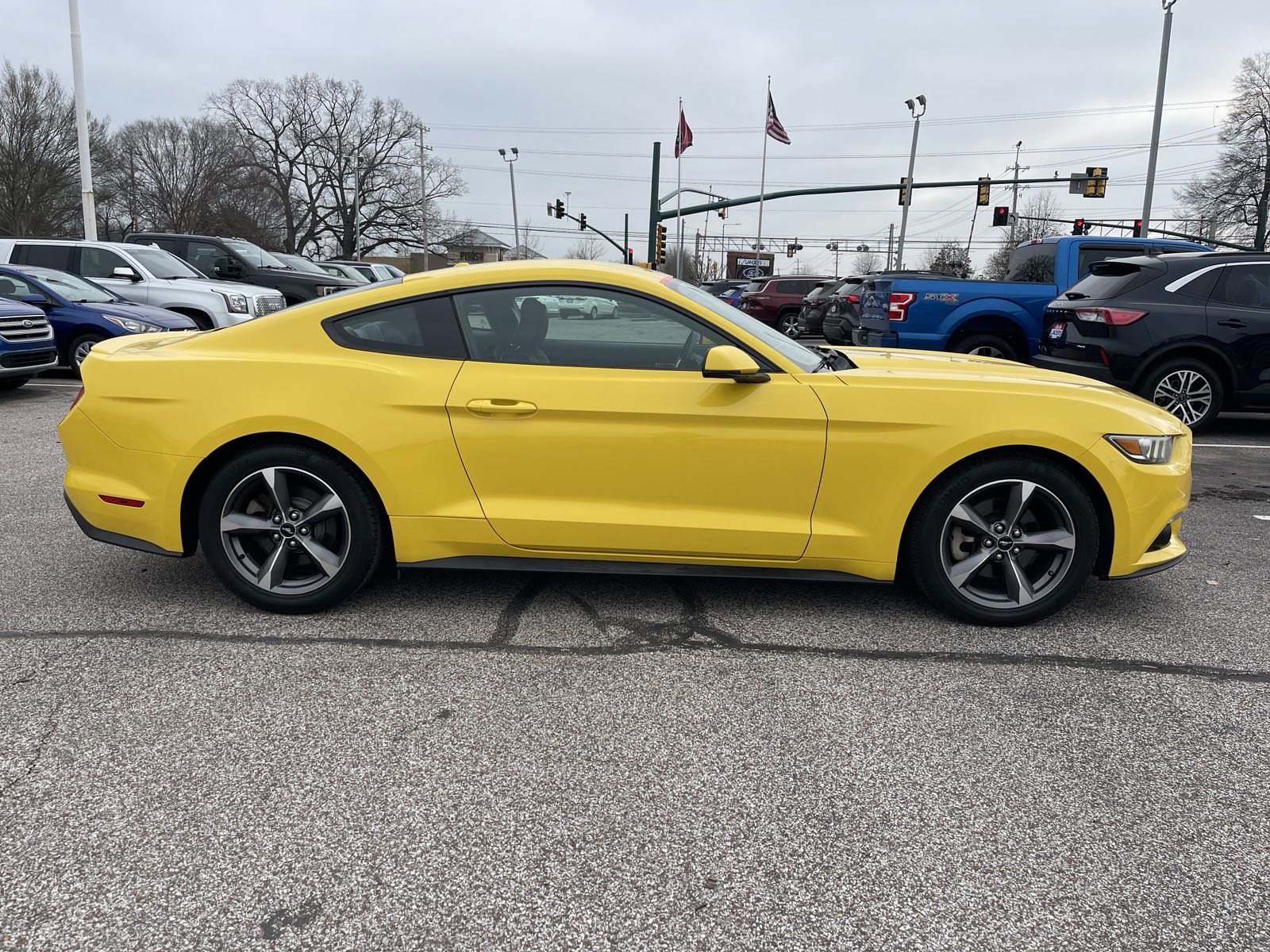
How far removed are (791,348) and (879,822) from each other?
2183mm

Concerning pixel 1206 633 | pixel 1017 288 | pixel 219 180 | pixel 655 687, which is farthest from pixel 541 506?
pixel 219 180

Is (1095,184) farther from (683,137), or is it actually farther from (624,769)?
(624,769)

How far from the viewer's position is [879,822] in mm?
2441

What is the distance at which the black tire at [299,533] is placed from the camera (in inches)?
145

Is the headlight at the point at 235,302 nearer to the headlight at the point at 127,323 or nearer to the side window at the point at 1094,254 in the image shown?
the headlight at the point at 127,323

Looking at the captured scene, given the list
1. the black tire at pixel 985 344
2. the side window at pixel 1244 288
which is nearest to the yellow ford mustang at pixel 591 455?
the side window at pixel 1244 288

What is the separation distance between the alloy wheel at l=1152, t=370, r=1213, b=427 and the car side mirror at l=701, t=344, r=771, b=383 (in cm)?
622

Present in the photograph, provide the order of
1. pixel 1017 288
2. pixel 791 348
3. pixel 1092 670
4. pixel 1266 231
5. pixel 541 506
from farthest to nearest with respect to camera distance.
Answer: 1. pixel 1266 231
2. pixel 1017 288
3. pixel 791 348
4. pixel 541 506
5. pixel 1092 670

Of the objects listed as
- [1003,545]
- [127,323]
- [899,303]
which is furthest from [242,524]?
[127,323]

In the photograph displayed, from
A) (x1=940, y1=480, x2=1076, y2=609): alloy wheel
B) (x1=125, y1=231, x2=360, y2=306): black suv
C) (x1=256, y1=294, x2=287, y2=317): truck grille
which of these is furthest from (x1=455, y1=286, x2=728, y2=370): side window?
(x1=125, y1=231, x2=360, y2=306): black suv

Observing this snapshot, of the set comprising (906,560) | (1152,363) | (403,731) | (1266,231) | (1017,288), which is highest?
(1266,231)

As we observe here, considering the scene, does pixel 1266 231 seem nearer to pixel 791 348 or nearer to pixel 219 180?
pixel 791 348

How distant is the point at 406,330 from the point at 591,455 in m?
0.95

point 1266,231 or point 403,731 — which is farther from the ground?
point 1266,231
